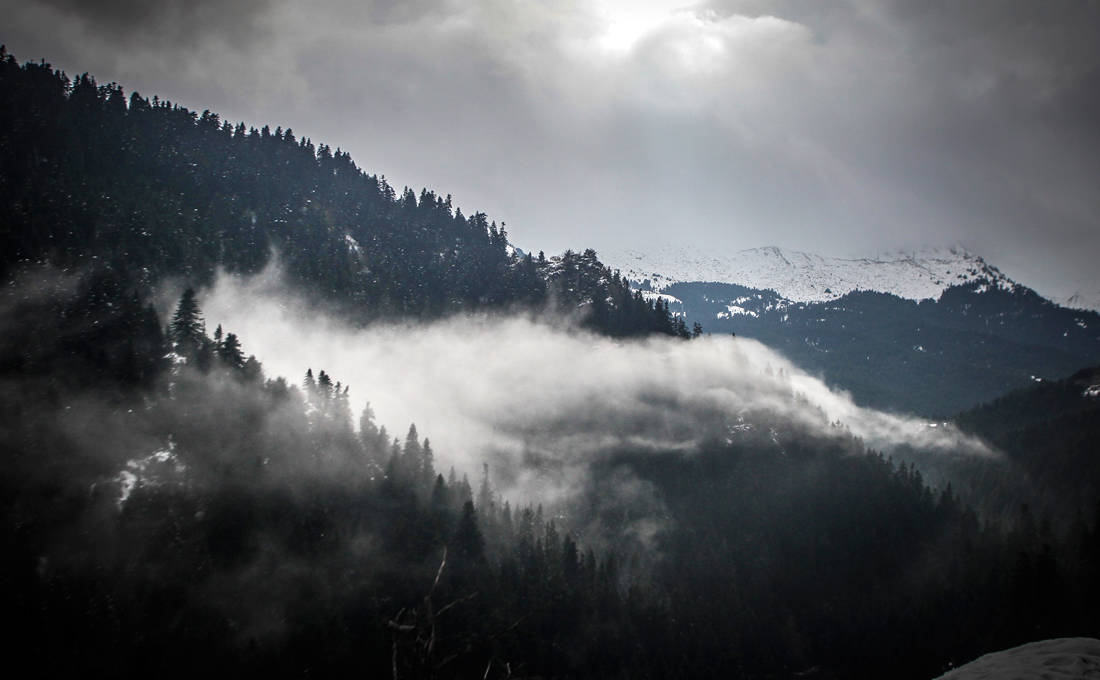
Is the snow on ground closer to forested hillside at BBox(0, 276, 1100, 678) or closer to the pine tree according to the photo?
forested hillside at BBox(0, 276, 1100, 678)

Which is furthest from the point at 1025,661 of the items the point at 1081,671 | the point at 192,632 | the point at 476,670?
the point at 192,632

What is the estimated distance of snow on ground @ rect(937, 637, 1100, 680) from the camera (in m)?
20.3

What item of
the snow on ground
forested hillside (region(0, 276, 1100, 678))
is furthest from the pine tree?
the snow on ground

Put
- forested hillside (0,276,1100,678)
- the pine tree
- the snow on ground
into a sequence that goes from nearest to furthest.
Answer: the snow on ground, forested hillside (0,276,1100,678), the pine tree

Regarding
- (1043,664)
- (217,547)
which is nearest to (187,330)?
(217,547)

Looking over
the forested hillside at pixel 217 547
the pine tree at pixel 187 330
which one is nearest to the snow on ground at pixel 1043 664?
the forested hillside at pixel 217 547

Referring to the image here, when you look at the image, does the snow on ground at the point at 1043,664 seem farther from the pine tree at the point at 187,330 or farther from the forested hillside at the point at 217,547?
the pine tree at the point at 187,330

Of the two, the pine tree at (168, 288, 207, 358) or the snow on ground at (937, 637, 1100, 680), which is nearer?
the snow on ground at (937, 637, 1100, 680)

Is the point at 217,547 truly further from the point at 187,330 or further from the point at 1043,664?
the point at 1043,664

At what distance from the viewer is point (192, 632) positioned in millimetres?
157500

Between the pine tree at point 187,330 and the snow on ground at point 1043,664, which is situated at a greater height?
the pine tree at point 187,330

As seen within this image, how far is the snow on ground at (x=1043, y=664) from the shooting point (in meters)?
20.3

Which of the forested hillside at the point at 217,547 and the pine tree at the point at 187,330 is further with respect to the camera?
the pine tree at the point at 187,330

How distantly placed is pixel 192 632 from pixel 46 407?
211ft
